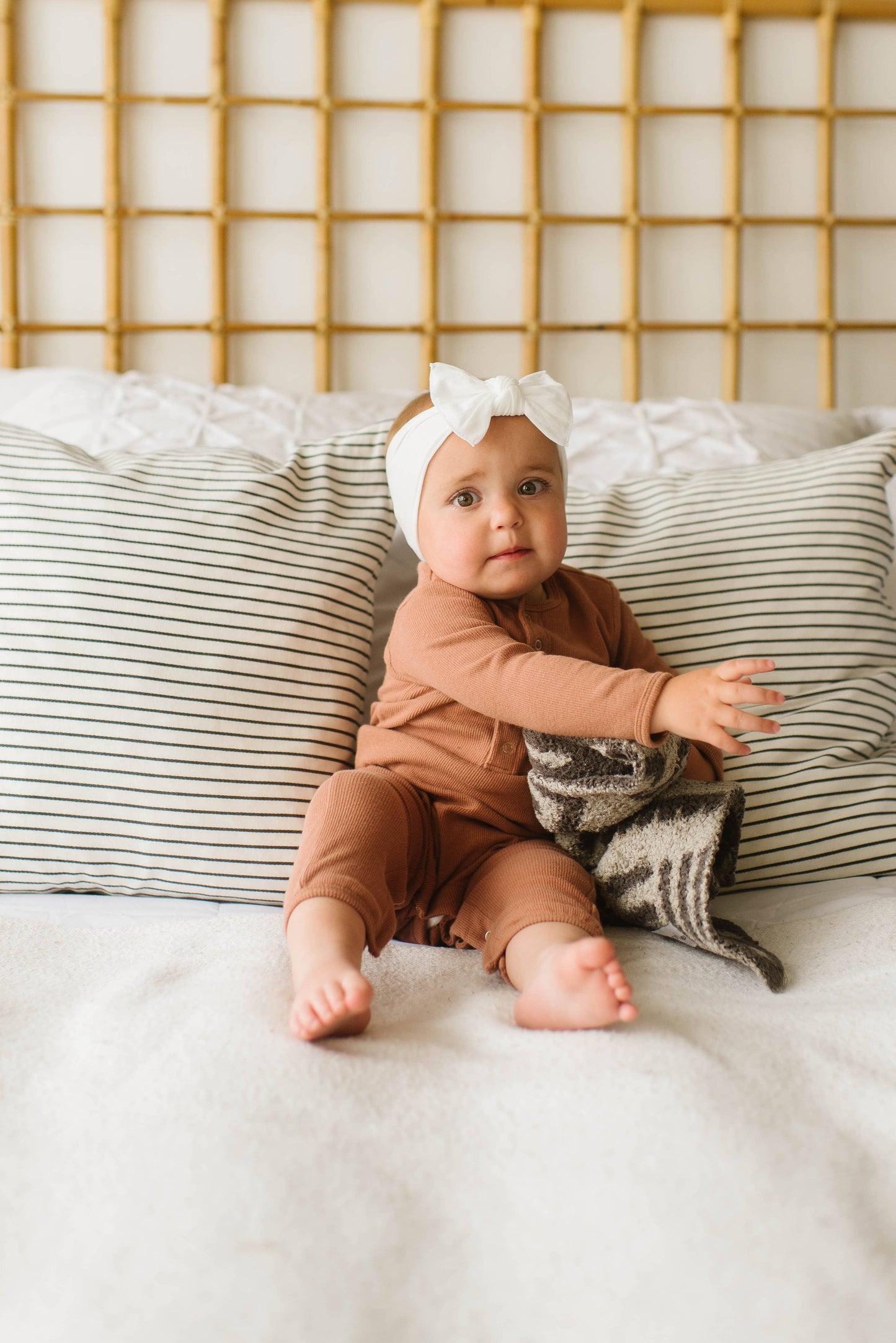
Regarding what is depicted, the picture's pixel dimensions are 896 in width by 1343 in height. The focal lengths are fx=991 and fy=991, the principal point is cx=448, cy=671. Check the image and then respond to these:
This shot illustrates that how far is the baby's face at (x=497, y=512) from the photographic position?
3.32 ft

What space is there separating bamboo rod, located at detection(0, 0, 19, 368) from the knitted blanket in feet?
4.15

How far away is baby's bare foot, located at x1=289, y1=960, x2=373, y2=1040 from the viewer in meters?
0.69

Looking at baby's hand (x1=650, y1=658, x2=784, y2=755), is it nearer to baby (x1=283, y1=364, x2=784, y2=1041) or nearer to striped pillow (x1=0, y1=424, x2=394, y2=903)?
baby (x1=283, y1=364, x2=784, y2=1041)

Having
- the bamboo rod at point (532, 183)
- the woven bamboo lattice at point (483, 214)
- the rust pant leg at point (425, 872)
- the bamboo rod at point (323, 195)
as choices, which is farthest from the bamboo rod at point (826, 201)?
the rust pant leg at point (425, 872)

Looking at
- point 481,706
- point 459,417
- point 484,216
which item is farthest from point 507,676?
point 484,216

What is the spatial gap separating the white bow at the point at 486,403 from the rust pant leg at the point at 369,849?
1.20 ft

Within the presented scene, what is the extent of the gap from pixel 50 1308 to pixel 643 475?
3.98ft

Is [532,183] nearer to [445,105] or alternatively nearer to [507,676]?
[445,105]

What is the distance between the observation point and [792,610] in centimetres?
115

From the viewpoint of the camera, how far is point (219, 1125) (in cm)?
57

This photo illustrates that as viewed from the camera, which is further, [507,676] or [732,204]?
[732,204]

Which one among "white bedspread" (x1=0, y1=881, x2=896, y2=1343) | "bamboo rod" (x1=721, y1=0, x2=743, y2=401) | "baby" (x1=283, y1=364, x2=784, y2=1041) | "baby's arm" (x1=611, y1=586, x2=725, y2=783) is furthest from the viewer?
"bamboo rod" (x1=721, y1=0, x2=743, y2=401)

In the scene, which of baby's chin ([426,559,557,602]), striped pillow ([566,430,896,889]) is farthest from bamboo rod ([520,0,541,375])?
baby's chin ([426,559,557,602])

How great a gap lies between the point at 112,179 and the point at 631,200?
879 millimetres
